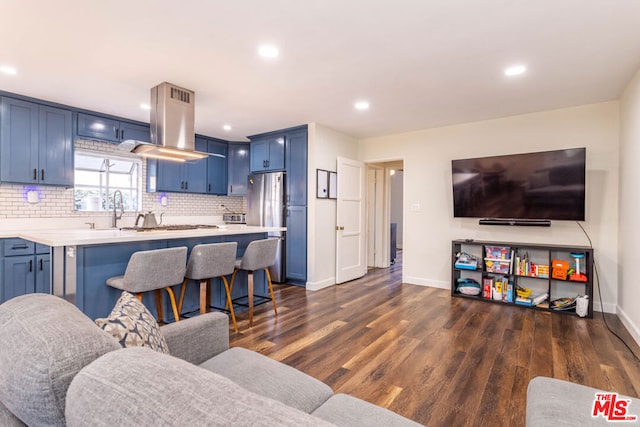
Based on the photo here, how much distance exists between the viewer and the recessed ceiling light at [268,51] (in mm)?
2504

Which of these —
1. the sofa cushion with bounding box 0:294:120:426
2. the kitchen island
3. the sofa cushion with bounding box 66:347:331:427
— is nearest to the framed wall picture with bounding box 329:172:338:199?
the kitchen island

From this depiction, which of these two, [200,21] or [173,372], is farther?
[200,21]

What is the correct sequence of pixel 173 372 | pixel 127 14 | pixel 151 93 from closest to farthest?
pixel 173 372, pixel 127 14, pixel 151 93

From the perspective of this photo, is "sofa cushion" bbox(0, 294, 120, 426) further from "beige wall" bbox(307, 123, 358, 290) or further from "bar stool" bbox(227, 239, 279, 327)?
"beige wall" bbox(307, 123, 358, 290)

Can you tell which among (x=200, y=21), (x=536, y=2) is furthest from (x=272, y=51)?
(x=536, y=2)

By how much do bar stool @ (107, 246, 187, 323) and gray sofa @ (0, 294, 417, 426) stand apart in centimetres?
135

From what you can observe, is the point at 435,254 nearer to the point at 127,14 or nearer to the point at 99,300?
the point at 99,300

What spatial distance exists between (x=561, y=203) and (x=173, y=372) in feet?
14.4

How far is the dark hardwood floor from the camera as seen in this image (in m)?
1.99

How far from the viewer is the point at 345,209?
16.8 ft

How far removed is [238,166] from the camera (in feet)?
19.4

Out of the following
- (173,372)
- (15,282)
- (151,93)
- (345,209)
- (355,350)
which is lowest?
(355,350)

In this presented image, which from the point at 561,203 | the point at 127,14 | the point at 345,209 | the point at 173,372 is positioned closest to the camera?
the point at 173,372

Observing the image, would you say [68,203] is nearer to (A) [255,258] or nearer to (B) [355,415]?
(A) [255,258]
